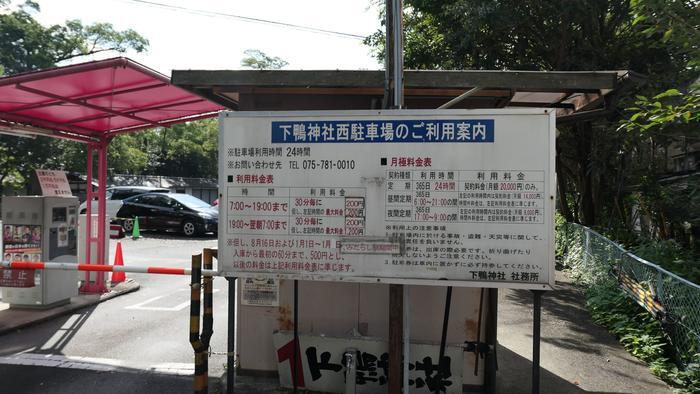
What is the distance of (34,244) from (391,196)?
18.7 ft

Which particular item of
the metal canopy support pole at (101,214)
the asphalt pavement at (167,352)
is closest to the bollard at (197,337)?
the asphalt pavement at (167,352)

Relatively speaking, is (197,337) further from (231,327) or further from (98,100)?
(98,100)

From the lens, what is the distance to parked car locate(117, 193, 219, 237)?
52.5 feet

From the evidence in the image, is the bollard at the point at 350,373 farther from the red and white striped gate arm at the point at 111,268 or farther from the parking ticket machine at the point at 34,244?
the parking ticket machine at the point at 34,244

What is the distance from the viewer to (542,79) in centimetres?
354

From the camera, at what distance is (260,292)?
14.0 feet

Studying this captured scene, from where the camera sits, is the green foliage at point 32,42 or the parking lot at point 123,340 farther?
the green foliage at point 32,42

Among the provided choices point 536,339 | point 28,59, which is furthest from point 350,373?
point 28,59

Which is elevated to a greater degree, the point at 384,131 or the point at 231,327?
the point at 384,131

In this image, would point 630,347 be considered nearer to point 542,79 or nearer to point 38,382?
point 542,79

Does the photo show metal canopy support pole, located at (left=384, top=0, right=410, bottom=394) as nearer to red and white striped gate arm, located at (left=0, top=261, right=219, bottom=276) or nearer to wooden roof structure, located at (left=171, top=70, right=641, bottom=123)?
wooden roof structure, located at (left=171, top=70, right=641, bottom=123)

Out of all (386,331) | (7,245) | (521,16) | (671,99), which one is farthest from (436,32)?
(7,245)

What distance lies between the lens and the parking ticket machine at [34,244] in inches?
252

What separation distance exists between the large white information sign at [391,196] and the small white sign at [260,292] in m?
0.86
